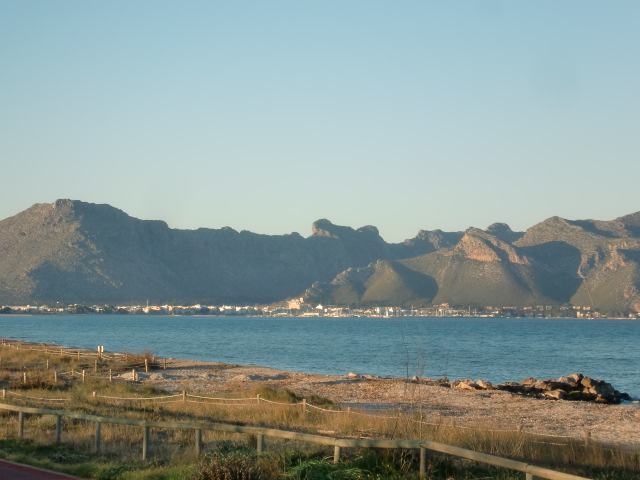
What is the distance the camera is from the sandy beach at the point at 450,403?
23.5 m

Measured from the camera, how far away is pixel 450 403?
30547mm

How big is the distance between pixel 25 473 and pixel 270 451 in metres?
3.53

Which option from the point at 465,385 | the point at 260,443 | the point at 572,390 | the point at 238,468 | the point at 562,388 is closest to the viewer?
the point at 238,468

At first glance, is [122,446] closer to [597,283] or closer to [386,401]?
[386,401]

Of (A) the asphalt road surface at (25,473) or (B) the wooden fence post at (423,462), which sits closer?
(B) the wooden fence post at (423,462)

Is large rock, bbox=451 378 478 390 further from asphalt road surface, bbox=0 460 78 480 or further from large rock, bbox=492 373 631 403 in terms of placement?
asphalt road surface, bbox=0 460 78 480

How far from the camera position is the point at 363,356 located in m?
72.0

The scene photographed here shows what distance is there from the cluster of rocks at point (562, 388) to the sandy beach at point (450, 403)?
1.57m

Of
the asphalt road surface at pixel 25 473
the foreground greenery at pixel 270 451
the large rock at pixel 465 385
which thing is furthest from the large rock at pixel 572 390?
the asphalt road surface at pixel 25 473

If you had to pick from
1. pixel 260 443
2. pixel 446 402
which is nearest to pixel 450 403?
pixel 446 402

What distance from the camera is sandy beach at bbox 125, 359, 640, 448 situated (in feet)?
77.2

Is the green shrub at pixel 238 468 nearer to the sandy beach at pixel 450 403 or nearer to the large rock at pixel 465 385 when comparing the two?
the sandy beach at pixel 450 403

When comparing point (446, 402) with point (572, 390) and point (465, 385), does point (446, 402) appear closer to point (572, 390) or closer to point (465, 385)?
point (465, 385)

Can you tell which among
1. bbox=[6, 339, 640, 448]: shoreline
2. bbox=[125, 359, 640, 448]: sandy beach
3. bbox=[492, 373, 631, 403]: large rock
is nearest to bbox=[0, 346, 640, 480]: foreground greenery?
bbox=[6, 339, 640, 448]: shoreline
